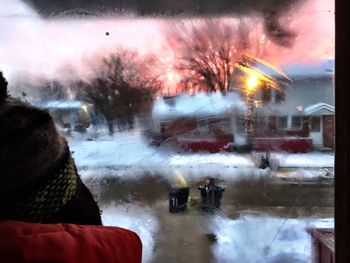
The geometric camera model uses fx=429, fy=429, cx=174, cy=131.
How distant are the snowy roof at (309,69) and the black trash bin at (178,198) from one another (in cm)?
41

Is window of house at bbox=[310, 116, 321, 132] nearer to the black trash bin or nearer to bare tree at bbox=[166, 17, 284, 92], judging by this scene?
bare tree at bbox=[166, 17, 284, 92]

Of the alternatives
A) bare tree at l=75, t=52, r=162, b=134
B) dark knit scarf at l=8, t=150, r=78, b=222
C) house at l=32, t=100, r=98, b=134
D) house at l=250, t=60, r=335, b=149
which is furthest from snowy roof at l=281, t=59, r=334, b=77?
dark knit scarf at l=8, t=150, r=78, b=222

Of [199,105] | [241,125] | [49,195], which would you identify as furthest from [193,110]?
[49,195]

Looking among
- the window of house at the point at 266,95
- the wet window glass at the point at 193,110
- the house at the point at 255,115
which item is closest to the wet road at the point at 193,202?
the wet window glass at the point at 193,110

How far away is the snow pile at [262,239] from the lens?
108 centimetres

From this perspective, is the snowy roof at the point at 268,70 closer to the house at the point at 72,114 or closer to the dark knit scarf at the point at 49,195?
the house at the point at 72,114

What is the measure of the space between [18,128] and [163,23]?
78cm

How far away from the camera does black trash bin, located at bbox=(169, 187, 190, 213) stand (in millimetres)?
1156

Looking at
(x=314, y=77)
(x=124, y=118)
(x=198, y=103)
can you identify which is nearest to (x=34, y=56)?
(x=124, y=118)

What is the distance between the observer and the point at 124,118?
3.78 ft

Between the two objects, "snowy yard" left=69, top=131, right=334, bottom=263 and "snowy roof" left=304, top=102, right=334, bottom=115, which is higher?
"snowy roof" left=304, top=102, right=334, bottom=115

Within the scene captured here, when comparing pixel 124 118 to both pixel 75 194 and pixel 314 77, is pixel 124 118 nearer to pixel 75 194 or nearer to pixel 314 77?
pixel 314 77
